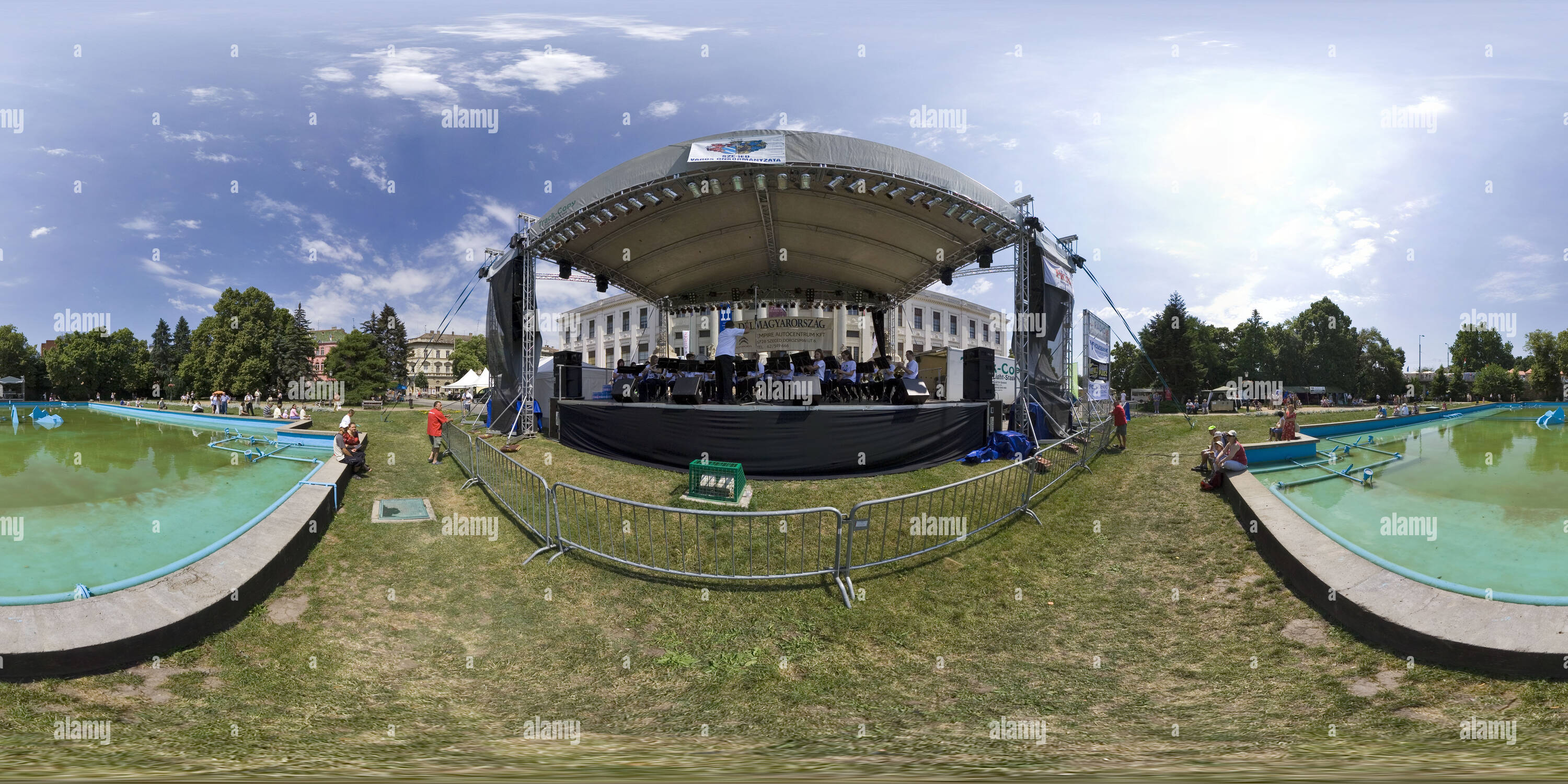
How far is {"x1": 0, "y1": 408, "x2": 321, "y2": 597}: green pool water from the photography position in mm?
5754

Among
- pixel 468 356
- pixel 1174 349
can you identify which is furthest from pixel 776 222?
pixel 468 356

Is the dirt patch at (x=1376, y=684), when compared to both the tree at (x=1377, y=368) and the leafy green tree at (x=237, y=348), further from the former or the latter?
the tree at (x=1377, y=368)

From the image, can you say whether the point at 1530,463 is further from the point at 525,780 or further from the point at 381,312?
the point at 381,312

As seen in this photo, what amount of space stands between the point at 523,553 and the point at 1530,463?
17.6m

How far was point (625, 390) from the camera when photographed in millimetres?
13742

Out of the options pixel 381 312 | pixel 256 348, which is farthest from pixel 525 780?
pixel 381 312

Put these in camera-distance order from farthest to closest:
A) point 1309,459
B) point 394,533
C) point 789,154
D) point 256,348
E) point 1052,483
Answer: point 256,348 < point 789,154 < point 1309,459 < point 1052,483 < point 394,533

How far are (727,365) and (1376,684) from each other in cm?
1003

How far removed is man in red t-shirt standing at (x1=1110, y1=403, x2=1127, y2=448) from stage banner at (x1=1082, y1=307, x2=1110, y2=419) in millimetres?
1933

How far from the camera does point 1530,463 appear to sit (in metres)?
A: 10.3

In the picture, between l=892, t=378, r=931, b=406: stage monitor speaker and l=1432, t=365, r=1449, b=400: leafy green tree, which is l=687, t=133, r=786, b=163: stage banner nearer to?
l=892, t=378, r=931, b=406: stage monitor speaker

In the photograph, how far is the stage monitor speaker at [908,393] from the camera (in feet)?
37.9

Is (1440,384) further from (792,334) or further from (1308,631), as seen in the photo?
(1308,631)

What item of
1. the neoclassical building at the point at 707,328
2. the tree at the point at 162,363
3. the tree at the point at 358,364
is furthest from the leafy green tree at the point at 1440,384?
the tree at the point at 162,363
